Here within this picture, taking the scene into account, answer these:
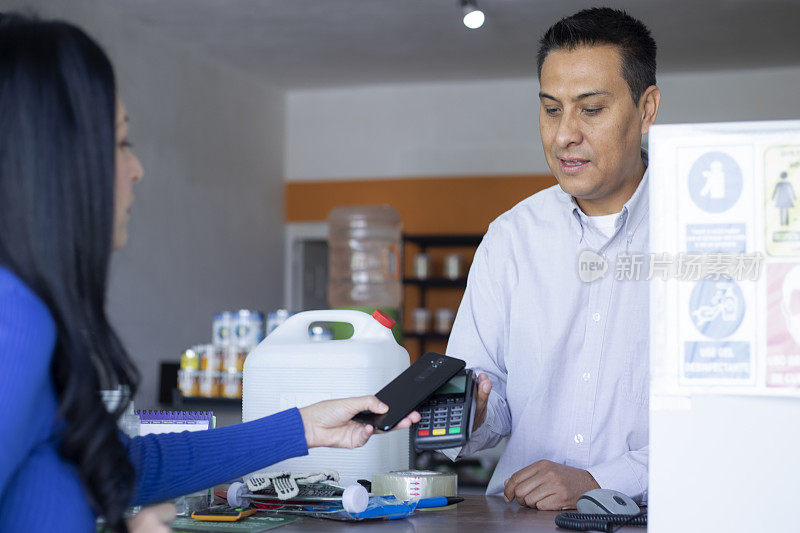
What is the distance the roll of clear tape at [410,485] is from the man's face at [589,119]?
643mm

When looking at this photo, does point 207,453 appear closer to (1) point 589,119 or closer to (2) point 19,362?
(2) point 19,362

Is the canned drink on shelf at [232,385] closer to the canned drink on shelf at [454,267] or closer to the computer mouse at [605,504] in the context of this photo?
the computer mouse at [605,504]

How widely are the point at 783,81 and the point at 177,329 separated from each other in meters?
4.64

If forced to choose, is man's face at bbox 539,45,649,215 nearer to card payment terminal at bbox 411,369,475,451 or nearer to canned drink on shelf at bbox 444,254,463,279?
card payment terminal at bbox 411,369,475,451

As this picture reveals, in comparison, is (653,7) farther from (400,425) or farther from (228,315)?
(400,425)

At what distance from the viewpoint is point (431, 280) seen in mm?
6219

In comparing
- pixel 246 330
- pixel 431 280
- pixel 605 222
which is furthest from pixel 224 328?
pixel 431 280

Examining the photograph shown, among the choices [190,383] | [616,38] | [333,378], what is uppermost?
[616,38]

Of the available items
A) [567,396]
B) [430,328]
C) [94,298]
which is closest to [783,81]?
[430,328]

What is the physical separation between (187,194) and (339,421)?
4.64m

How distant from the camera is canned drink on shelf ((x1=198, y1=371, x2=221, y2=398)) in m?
3.31

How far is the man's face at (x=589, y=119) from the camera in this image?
5.31 ft

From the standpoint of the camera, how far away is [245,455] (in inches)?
44.7

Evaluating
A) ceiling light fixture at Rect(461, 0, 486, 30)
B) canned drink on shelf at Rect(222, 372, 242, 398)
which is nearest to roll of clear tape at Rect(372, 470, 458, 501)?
canned drink on shelf at Rect(222, 372, 242, 398)
